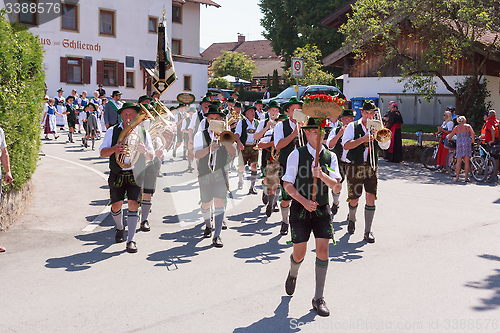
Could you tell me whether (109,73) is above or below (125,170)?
above

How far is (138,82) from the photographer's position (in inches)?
1459

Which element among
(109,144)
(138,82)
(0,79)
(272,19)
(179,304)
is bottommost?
(179,304)

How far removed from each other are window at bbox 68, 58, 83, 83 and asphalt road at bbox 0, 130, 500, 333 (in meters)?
25.3

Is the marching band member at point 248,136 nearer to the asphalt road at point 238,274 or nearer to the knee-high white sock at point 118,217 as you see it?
the asphalt road at point 238,274

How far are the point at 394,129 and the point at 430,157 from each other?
1579 millimetres

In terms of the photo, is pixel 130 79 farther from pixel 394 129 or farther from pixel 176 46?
pixel 394 129

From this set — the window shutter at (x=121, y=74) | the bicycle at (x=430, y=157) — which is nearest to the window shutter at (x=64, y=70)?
the window shutter at (x=121, y=74)

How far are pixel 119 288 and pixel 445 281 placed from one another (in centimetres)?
370

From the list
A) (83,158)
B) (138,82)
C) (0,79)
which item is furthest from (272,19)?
(0,79)

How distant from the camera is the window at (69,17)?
33062 millimetres

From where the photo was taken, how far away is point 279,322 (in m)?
4.61

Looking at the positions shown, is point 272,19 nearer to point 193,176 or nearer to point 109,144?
point 193,176

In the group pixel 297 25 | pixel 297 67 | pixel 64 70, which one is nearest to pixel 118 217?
pixel 297 67

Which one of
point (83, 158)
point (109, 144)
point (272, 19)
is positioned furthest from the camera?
point (272, 19)
